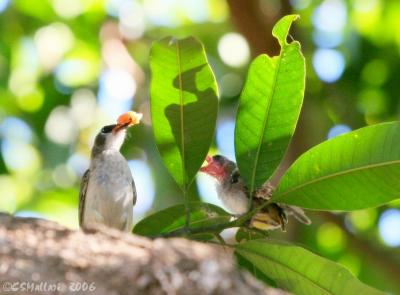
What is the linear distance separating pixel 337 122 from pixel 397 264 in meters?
1.34

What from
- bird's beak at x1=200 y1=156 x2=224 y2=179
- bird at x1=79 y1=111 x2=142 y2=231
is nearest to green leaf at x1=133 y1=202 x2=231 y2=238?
bird at x1=79 y1=111 x2=142 y2=231

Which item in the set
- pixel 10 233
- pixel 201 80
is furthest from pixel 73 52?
pixel 10 233

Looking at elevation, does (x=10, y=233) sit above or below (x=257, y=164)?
below

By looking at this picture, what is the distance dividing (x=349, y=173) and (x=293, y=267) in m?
0.43

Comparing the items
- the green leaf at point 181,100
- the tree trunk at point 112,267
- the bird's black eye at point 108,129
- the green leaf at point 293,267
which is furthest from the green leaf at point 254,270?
the bird's black eye at point 108,129

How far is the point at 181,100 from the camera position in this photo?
12.5 feet

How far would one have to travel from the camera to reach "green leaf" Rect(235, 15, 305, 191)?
3.76 m

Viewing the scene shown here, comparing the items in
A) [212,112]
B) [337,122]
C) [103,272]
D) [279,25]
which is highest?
[337,122]

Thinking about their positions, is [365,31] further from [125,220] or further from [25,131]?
[125,220]

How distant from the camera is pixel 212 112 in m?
3.73

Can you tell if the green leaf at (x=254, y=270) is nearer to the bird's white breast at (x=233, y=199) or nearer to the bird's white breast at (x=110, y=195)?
the bird's white breast at (x=110, y=195)

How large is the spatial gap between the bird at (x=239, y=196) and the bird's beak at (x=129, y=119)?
0.59 m

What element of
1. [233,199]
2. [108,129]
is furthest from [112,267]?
[108,129]

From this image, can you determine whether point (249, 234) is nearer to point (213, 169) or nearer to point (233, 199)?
point (233, 199)
